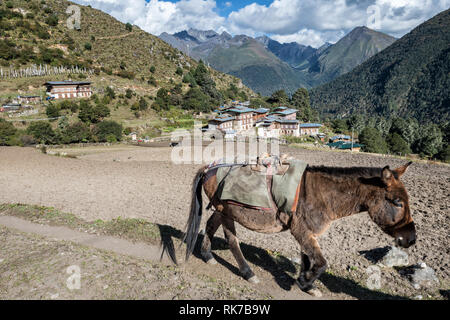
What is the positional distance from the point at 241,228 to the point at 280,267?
2581 mm

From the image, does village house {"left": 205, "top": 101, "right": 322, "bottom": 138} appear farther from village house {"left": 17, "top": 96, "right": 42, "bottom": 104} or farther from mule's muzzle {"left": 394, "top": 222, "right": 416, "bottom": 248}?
mule's muzzle {"left": 394, "top": 222, "right": 416, "bottom": 248}

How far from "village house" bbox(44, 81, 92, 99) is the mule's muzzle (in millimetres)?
63113

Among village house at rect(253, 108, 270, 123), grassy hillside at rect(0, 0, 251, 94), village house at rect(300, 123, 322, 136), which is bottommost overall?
village house at rect(300, 123, 322, 136)

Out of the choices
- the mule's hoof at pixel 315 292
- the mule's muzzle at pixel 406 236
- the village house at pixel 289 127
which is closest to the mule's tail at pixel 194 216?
the mule's hoof at pixel 315 292

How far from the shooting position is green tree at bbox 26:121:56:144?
114 feet

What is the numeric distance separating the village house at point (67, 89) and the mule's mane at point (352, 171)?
61.9 meters

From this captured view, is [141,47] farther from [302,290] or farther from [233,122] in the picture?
[302,290]

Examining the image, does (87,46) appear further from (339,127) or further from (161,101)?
(339,127)

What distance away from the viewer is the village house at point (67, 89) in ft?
174

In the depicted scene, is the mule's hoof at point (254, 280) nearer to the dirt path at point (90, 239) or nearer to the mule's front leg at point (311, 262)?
the mule's front leg at point (311, 262)

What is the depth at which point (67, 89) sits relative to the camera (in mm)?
54062

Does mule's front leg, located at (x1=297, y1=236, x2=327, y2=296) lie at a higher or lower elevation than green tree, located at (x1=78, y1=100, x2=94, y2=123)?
lower

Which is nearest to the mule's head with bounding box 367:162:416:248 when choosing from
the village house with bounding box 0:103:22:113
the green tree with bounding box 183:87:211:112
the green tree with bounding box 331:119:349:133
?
the village house with bounding box 0:103:22:113
